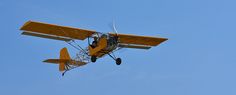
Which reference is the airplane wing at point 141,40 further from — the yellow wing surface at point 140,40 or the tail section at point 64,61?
the tail section at point 64,61

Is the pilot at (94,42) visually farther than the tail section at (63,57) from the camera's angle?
No

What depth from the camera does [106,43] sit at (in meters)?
37.8

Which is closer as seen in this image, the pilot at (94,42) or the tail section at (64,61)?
the pilot at (94,42)

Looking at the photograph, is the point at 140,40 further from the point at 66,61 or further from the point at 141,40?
the point at 66,61

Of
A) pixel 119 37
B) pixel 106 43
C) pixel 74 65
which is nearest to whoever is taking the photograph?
pixel 106 43

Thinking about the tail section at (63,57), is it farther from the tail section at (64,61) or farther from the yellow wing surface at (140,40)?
the yellow wing surface at (140,40)

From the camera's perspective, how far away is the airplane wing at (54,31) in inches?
1524

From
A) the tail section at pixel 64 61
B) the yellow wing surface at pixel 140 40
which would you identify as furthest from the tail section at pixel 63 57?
the yellow wing surface at pixel 140 40

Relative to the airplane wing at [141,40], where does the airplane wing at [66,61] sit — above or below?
below

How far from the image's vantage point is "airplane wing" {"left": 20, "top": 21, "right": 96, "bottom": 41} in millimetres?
38719

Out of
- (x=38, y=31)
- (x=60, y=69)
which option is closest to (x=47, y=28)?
(x=38, y=31)

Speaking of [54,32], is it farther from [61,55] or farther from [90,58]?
[61,55]

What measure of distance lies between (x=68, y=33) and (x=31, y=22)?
3002 millimetres

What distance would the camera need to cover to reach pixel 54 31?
1570 inches
